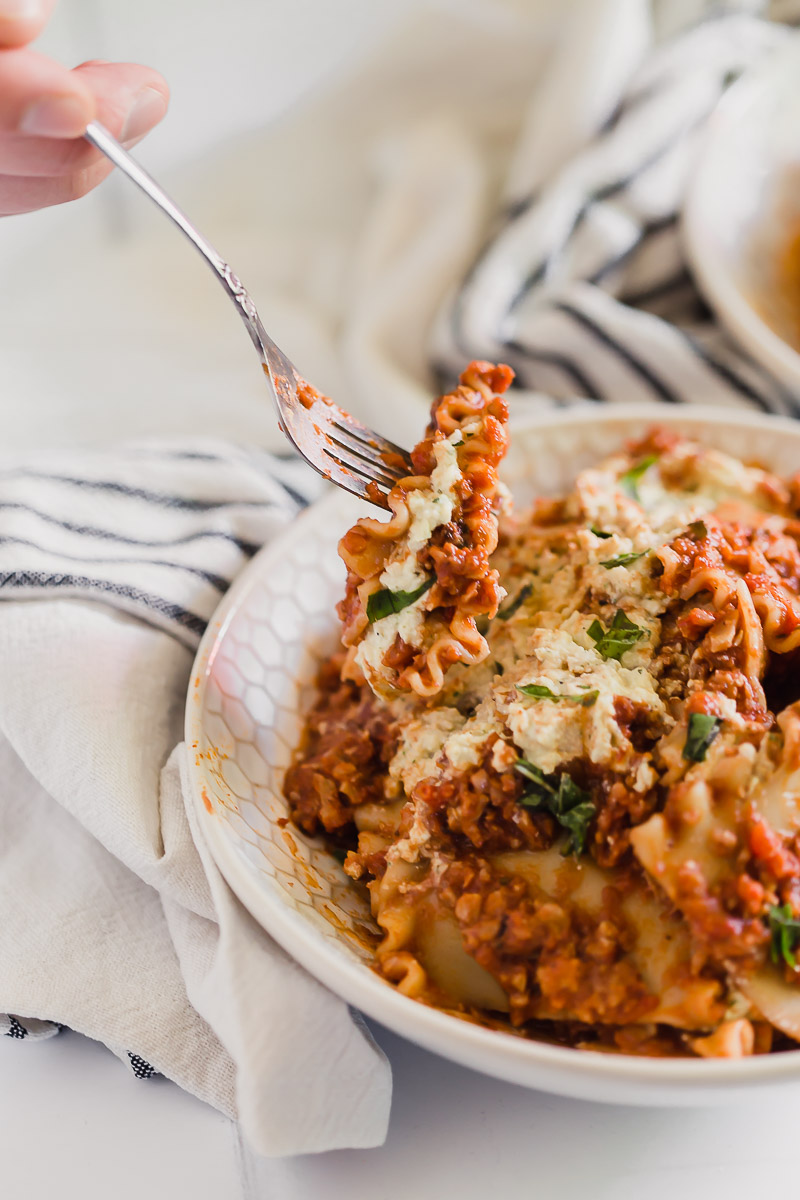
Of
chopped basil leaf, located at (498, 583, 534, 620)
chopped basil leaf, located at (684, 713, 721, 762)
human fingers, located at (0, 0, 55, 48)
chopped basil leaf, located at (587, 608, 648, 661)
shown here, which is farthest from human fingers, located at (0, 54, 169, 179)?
chopped basil leaf, located at (684, 713, 721, 762)

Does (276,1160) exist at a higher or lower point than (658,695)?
lower

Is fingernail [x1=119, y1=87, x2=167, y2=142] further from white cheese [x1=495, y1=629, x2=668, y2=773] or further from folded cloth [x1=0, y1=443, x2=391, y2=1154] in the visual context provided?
white cheese [x1=495, y1=629, x2=668, y2=773]

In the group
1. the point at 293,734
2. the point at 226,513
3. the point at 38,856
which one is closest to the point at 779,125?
the point at 226,513

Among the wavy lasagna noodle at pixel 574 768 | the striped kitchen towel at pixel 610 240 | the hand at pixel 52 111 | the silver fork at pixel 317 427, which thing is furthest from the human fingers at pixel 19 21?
the striped kitchen towel at pixel 610 240

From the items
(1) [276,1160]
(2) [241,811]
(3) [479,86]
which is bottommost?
(1) [276,1160]

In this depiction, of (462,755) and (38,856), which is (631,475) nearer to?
(462,755)

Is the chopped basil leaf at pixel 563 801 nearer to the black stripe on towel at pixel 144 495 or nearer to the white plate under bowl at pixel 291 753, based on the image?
the white plate under bowl at pixel 291 753
